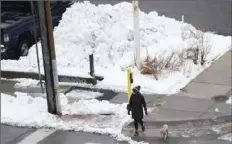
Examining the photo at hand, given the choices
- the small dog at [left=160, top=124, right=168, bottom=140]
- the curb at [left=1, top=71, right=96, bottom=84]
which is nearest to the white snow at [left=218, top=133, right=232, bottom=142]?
the small dog at [left=160, top=124, right=168, bottom=140]

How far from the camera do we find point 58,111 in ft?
40.4

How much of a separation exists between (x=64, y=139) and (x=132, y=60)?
4.51 meters

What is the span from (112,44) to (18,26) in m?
3.09

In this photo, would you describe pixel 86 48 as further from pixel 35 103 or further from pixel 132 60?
pixel 35 103

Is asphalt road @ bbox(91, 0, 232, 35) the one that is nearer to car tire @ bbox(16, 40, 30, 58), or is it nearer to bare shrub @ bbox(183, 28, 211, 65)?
bare shrub @ bbox(183, 28, 211, 65)

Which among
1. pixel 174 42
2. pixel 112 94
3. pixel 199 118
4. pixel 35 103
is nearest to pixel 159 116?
pixel 199 118

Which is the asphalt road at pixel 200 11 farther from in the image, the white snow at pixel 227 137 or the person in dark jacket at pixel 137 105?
the person in dark jacket at pixel 137 105

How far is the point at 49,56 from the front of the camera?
12156mm

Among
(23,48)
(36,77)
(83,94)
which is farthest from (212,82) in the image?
(23,48)

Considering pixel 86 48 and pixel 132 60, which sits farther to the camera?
pixel 86 48

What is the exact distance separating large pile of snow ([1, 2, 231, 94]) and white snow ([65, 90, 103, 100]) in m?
0.53

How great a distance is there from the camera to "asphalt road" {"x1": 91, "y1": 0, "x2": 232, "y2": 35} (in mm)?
18906

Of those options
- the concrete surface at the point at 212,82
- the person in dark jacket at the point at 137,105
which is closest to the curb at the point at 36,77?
the concrete surface at the point at 212,82

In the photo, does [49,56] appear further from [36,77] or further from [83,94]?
[36,77]
